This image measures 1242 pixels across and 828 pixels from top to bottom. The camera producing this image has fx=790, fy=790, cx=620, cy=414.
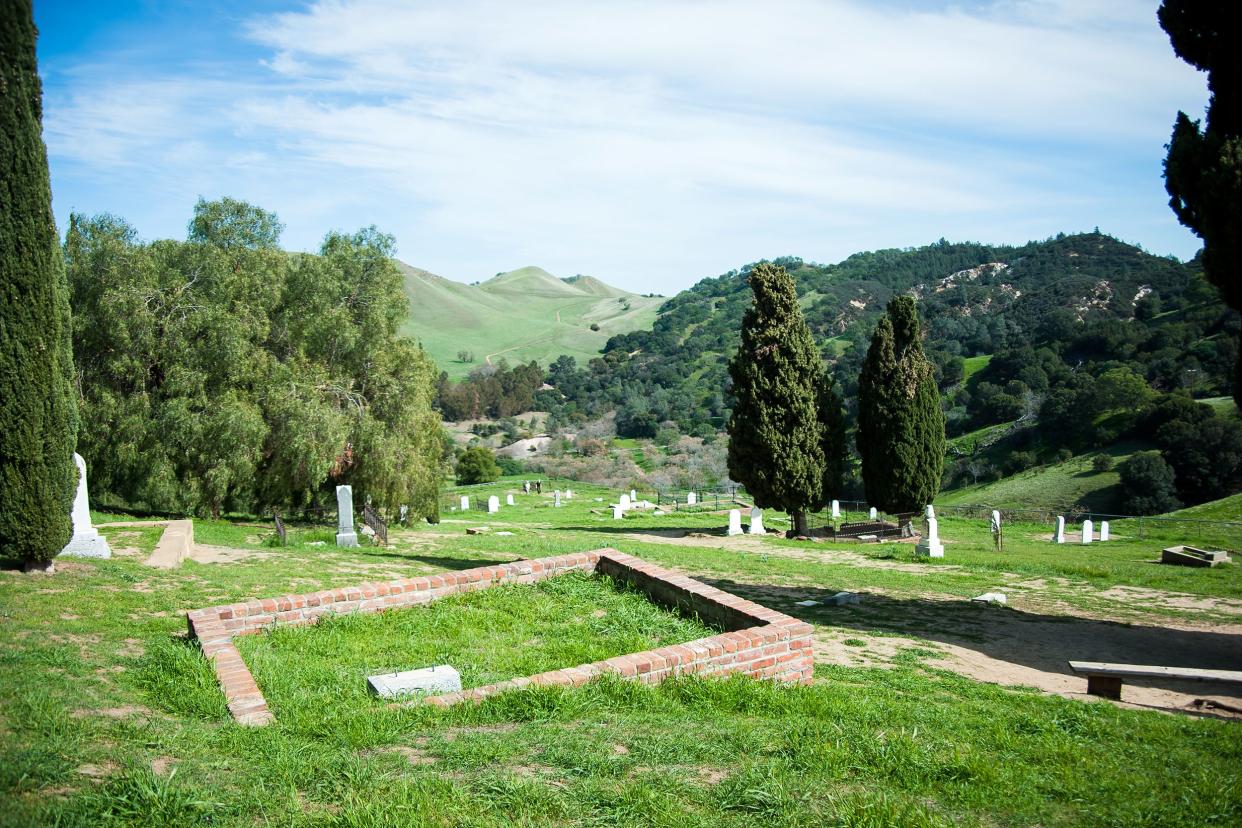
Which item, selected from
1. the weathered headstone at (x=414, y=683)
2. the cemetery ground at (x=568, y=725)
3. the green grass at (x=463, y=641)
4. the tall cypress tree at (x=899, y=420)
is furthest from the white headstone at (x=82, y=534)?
the tall cypress tree at (x=899, y=420)

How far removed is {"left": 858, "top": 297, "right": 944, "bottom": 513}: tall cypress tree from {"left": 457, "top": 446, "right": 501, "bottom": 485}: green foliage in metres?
32.1

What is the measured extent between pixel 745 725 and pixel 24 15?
10847mm

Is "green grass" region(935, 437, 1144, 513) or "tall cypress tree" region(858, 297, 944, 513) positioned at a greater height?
"tall cypress tree" region(858, 297, 944, 513)

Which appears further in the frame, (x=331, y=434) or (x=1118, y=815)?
(x=331, y=434)

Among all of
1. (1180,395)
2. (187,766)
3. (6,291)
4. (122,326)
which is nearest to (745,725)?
(187,766)

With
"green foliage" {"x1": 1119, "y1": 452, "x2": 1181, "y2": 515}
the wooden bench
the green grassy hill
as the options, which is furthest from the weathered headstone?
the green grassy hill

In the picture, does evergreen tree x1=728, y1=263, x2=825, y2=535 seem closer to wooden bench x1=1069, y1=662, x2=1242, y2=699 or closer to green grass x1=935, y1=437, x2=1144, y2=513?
wooden bench x1=1069, y1=662, x2=1242, y2=699

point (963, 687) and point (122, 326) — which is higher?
point (122, 326)

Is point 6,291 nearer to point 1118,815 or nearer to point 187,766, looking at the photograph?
point 187,766

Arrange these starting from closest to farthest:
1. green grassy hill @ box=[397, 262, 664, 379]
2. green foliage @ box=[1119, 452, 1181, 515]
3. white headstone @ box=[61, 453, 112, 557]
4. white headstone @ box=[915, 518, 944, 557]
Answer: white headstone @ box=[61, 453, 112, 557], white headstone @ box=[915, 518, 944, 557], green foliage @ box=[1119, 452, 1181, 515], green grassy hill @ box=[397, 262, 664, 379]

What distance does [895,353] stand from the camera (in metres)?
26.2

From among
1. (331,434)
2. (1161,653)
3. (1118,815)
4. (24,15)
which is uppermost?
(24,15)

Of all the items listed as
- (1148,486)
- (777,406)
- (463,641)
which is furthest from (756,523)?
(1148,486)

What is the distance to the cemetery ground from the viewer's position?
411 cm
